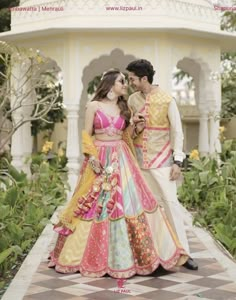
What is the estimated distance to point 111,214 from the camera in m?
4.67

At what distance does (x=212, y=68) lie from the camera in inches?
378

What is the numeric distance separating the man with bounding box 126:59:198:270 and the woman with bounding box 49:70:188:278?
0.09 meters

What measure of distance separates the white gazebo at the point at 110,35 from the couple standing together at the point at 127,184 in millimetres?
3357

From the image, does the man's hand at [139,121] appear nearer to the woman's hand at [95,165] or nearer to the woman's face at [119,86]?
the woman's face at [119,86]

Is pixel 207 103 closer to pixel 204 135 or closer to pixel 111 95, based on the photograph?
pixel 204 135

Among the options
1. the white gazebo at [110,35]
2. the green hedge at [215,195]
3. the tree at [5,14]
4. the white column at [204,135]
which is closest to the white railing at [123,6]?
the white gazebo at [110,35]

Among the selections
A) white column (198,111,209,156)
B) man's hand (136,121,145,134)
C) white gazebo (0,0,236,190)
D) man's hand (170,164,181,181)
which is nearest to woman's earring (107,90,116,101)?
man's hand (136,121,145,134)

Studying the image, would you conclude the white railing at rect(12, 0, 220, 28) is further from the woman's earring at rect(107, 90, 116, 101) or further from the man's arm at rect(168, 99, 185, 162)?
the man's arm at rect(168, 99, 185, 162)

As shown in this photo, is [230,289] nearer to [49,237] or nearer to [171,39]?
[49,237]

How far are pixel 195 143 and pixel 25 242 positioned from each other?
40.9 ft

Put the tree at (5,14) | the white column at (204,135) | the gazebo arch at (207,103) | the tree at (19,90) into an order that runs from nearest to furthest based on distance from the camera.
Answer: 1. the tree at (19,90)
2. the gazebo arch at (207,103)
3. the white column at (204,135)
4. the tree at (5,14)

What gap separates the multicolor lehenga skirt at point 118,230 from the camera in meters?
4.58

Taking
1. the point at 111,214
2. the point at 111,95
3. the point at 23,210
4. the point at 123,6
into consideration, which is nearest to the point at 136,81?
the point at 111,95

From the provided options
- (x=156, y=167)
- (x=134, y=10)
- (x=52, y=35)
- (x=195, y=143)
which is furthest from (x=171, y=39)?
(x=195, y=143)
